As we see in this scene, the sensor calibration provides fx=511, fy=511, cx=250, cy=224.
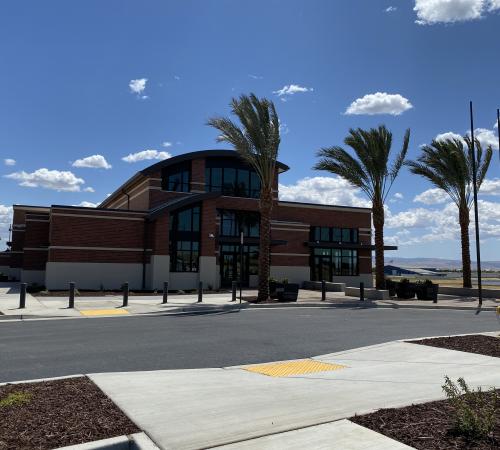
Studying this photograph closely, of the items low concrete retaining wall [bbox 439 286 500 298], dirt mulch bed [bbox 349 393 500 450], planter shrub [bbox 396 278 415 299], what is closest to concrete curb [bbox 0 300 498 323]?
planter shrub [bbox 396 278 415 299]

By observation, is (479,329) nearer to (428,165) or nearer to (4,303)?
(4,303)

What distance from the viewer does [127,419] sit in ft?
17.1

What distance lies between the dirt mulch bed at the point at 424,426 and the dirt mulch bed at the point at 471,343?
457cm

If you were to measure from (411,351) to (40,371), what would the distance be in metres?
6.74

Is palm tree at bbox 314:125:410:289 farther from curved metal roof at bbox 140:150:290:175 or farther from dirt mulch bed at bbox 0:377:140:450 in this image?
dirt mulch bed at bbox 0:377:140:450

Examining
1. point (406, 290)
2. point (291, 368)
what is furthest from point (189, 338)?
point (406, 290)

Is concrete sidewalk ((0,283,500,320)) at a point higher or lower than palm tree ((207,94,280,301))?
lower

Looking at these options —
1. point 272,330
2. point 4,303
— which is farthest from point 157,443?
point 4,303

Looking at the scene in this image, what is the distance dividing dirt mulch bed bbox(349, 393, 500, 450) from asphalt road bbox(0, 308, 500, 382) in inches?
159

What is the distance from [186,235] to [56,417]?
1053 inches

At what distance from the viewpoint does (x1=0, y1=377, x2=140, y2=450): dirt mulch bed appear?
15.1 ft

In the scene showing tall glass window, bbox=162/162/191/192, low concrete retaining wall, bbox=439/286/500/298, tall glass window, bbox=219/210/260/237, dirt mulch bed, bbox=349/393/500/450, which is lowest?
dirt mulch bed, bbox=349/393/500/450

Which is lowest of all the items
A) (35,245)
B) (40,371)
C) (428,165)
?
(40,371)

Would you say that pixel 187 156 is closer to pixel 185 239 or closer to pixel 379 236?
pixel 185 239
